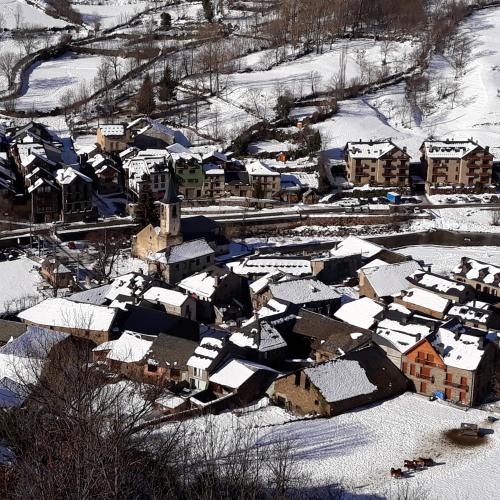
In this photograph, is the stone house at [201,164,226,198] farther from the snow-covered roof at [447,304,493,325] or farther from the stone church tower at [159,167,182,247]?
the snow-covered roof at [447,304,493,325]

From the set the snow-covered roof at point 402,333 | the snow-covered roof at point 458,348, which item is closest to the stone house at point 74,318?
the snow-covered roof at point 402,333

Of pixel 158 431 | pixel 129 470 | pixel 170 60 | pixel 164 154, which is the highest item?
pixel 170 60

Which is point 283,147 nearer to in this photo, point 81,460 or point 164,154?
point 164,154

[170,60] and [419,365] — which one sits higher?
[170,60]

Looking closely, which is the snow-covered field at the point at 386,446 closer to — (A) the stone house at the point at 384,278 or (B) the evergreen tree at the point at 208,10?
(A) the stone house at the point at 384,278

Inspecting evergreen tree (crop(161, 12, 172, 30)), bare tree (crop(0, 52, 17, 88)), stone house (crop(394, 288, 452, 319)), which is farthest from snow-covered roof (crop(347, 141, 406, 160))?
evergreen tree (crop(161, 12, 172, 30))

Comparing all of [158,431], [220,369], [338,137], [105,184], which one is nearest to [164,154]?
[105,184]
